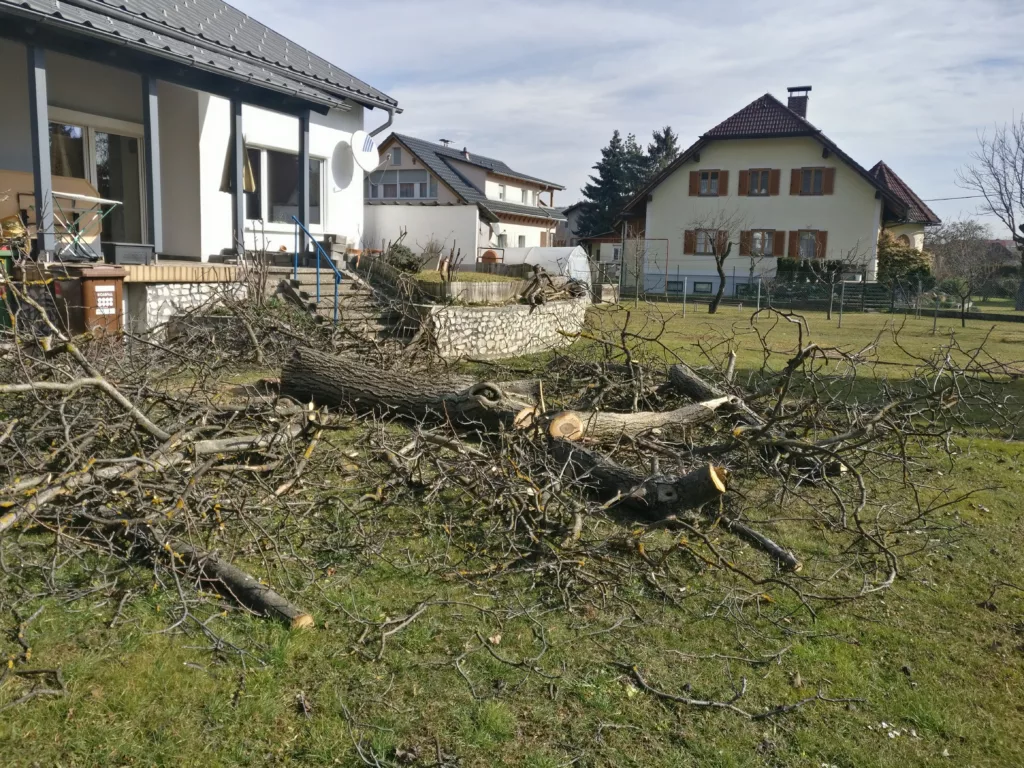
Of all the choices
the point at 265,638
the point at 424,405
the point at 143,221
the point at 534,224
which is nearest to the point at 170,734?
the point at 265,638

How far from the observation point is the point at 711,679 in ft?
12.7

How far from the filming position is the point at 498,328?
46.9 ft

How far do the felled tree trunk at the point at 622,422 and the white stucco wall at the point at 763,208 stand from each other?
97.7 ft

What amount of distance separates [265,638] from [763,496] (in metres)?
4.11

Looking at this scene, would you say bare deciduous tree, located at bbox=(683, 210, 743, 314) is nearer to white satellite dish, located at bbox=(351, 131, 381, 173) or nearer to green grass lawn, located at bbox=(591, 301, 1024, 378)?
green grass lawn, located at bbox=(591, 301, 1024, 378)

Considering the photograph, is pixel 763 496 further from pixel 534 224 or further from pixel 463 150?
pixel 463 150

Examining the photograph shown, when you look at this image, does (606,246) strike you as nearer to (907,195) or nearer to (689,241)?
(689,241)

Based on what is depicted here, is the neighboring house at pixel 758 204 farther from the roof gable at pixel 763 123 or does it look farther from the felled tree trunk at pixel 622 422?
the felled tree trunk at pixel 622 422


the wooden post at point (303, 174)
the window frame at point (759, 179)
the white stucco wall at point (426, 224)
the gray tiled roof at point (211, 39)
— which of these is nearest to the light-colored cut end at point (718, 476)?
the gray tiled roof at point (211, 39)

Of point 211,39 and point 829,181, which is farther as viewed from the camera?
point 829,181

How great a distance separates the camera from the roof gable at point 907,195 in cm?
4097

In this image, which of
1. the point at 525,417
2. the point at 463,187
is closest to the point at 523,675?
the point at 525,417

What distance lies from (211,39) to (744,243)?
2889cm

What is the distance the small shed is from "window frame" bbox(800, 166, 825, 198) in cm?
1420
